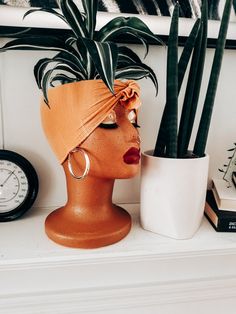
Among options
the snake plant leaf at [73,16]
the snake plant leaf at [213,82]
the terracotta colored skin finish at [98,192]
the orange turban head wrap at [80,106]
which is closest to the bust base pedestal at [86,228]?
the terracotta colored skin finish at [98,192]

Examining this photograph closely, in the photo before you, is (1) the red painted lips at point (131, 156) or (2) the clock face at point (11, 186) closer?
(1) the red painted lips at point (131, 156)

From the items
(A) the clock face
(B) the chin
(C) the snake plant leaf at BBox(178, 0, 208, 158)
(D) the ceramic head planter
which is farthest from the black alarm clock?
(C) the snake plant leaf at BBox(178, 0, 208, 158)

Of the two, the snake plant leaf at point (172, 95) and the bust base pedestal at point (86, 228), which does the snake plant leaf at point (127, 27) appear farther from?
the bust base pedestal at point (86, 228)

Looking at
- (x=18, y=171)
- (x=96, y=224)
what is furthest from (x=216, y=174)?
(x=18, y=171)

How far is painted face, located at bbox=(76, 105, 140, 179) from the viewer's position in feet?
1.70

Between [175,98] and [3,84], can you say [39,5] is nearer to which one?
[3,84]

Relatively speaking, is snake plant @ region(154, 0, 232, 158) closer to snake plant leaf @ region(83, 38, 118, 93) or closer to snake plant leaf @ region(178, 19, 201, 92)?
snake plant leaf @ region(178, 19, 201, 92)

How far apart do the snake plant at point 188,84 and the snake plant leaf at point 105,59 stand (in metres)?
0.15

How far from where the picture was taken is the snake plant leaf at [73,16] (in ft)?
1.63

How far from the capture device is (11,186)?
65 centimetres

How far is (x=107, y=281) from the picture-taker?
56 centimetres

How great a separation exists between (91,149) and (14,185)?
23 centimetres

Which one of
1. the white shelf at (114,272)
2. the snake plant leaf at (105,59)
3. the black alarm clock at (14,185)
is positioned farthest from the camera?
the black alarm clock at (14,185)

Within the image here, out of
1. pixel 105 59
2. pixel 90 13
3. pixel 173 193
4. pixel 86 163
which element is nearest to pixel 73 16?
pixel 90 13
